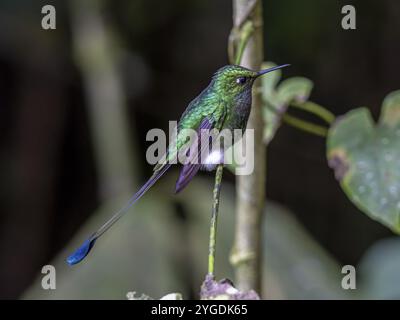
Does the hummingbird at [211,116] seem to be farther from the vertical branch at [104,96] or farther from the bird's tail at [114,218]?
the vertical branch at [104,96]

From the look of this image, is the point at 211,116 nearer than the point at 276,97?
Yes

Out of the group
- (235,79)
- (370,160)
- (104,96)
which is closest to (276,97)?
(370,160)

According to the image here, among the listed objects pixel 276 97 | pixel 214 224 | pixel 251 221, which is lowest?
pixel 251 221

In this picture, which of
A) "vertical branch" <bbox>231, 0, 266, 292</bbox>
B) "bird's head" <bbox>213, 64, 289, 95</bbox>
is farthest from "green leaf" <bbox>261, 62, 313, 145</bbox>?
"bird's head" <bbox>213, 64, 289, 95</bbox>

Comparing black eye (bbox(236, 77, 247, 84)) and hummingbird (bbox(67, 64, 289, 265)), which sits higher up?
black eye (bbox(236, 77, 247, 84))

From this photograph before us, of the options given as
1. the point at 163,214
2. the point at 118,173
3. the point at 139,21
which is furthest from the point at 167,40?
the point at 163,214

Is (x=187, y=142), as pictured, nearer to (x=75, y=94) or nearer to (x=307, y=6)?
(x=307, y=6)

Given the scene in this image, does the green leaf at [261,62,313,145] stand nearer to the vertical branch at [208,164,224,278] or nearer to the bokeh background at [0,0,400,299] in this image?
the vertical branch at [208,164,224,278]

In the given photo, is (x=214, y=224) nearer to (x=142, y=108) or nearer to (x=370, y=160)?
(x=370, y=160)
